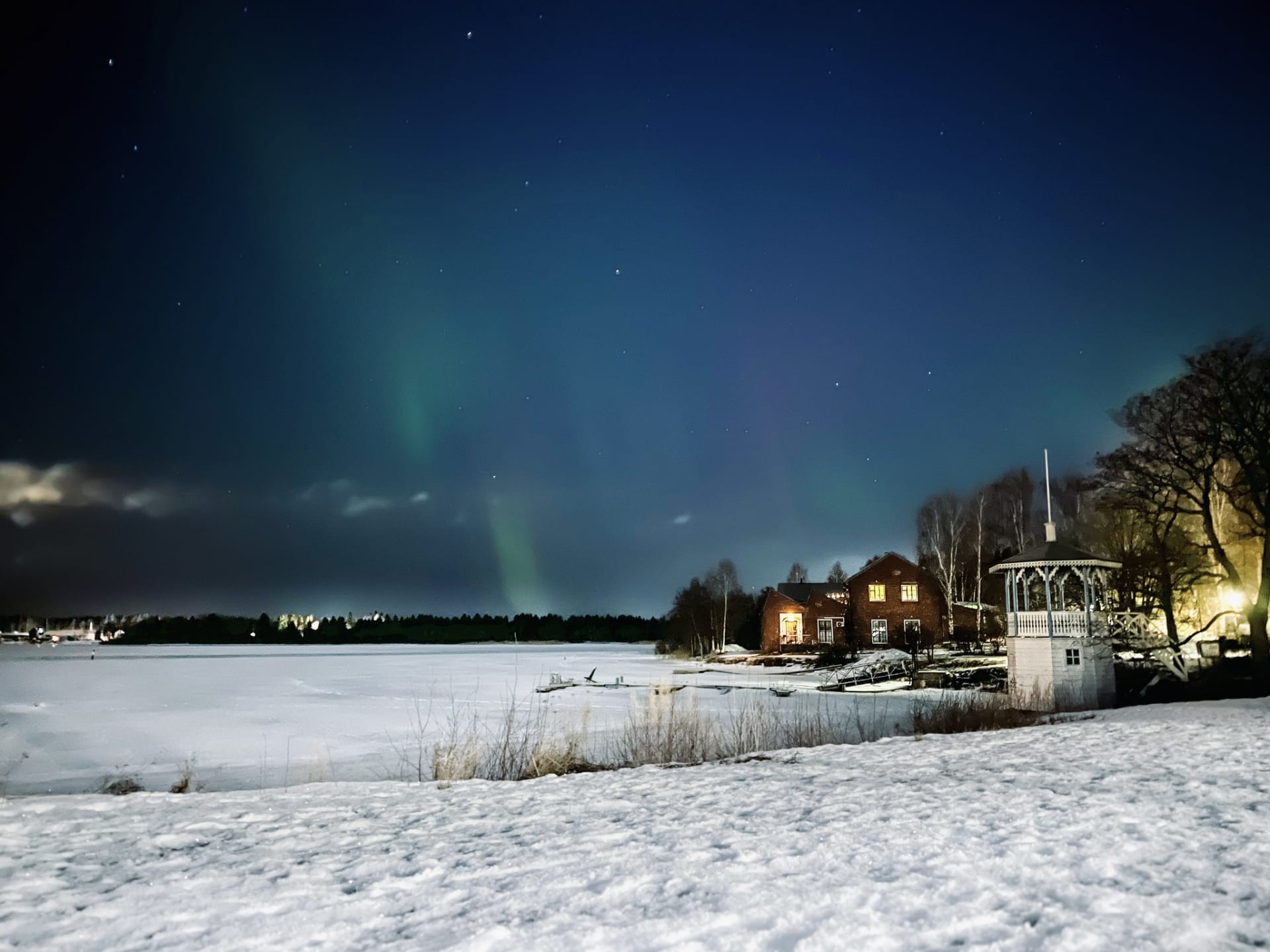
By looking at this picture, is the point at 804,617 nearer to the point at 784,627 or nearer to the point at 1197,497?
the point at 784,627

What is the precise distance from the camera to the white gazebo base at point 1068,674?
70.3ft

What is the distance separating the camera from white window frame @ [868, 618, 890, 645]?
47.6 metres

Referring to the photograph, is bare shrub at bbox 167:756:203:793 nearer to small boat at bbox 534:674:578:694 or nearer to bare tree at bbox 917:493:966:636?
small boat at bbox 534:674:578:694

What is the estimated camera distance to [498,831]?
245 inches

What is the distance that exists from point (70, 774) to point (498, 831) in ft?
35.6

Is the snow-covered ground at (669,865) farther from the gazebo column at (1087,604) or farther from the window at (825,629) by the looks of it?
the window at (825,629)

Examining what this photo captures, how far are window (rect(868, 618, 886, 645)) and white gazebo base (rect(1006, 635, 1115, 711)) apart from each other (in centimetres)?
2566

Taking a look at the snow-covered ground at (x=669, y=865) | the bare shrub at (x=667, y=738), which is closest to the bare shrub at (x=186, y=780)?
the snow-covered ground at (x=669, y=865)

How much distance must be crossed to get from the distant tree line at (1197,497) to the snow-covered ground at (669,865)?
16.6 m

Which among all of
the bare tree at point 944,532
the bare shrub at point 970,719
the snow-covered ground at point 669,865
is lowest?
the bare shrub at point 970,719

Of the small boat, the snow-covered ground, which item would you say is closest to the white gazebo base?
the snow-covered ground

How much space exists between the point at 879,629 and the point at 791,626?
6.94 metres

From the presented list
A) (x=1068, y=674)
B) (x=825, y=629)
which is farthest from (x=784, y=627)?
(x=1068, y=674)

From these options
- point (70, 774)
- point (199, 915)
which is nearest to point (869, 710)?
point (70, 774)
